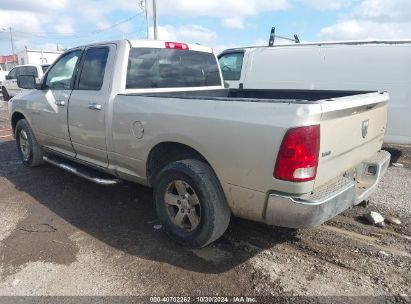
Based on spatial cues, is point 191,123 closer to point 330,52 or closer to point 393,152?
point 330,52

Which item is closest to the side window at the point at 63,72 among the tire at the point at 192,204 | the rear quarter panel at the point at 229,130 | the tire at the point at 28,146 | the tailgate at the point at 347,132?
the tire at the point at 28,146

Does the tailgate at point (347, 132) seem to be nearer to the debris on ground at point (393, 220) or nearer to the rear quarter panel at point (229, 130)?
the rear quarter panel at point (229, 130)

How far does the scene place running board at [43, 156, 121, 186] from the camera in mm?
4250

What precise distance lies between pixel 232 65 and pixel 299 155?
5968 millimetres

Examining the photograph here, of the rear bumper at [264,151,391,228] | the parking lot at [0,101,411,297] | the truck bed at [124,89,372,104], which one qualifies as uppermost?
the truck bed at [124,89,372,104]

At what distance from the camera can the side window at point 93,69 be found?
168 inches

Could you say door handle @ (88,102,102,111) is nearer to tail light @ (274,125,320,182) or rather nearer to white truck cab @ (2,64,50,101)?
tail light @ (274,125,320,182)

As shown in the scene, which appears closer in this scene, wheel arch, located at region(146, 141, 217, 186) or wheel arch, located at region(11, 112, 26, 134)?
wheel arch, located at region(146, 141, 217, 186)

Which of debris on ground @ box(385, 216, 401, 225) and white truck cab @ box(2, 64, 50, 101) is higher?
white truck cab @ box(2, 64, 50, 101)

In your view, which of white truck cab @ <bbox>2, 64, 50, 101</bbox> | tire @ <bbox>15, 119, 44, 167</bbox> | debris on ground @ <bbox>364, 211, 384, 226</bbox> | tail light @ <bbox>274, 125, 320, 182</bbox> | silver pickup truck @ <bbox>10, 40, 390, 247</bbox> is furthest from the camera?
white truck cab @ <bbox>2, 64, 50, 101</bbox>

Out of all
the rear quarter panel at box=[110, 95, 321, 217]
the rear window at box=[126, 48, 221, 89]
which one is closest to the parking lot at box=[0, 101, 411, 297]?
the rear quarter panel at box=[110, 95, 321, 217]

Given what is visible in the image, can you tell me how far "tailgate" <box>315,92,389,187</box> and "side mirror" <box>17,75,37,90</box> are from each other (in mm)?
4302

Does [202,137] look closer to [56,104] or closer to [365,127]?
[365,127]

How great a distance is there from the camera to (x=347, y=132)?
9.68ft
